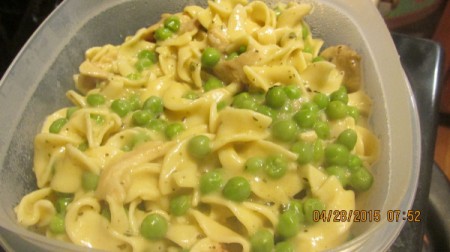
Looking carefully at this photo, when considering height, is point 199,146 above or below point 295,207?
above

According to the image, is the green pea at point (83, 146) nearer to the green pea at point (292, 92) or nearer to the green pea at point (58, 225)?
the green pea at point (58, 225)

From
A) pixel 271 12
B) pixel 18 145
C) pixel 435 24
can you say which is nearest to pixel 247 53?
pixel 271 12

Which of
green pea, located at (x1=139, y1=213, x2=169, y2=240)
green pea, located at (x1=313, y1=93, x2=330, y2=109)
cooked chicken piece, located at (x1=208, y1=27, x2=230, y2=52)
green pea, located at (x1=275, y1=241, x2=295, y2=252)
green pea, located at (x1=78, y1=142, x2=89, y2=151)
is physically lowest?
green pea, located at (x1=275, y1=241, x2=295, y2=252)

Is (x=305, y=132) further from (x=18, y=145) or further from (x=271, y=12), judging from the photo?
(x=18, y=145)

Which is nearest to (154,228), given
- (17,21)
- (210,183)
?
(210,183)

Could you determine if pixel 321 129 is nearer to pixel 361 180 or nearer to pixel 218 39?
pixel 361 180

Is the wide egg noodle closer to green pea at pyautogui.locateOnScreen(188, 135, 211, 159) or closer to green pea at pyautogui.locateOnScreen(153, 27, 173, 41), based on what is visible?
green pea at pyautogui.locateOnScreen(188, 135, 211, 159)

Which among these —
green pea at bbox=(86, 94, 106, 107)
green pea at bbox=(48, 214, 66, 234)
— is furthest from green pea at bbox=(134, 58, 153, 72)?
green pea at bbox=(48, 214, 66, 234)
